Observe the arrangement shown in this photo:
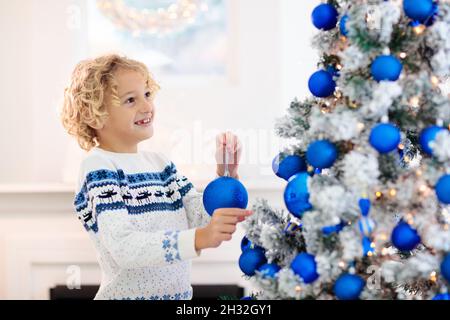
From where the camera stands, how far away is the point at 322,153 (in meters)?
1.16

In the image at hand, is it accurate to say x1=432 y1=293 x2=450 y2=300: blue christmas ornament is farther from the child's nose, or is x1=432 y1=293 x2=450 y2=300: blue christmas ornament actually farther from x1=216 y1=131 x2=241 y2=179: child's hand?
the child's nose

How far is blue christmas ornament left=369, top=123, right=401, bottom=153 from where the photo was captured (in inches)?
43.2

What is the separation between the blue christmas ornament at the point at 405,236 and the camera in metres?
1.13

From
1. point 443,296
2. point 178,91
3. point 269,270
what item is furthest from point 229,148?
point 178,91

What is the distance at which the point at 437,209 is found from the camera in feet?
3.76

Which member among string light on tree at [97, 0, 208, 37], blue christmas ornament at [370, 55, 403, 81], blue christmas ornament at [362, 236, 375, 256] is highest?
string light on tree at [97, 0, 208, 37]

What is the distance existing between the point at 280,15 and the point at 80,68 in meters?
0.99

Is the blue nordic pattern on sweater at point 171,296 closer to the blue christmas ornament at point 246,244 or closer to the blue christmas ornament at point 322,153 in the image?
the blue christmas ornament at point 246,244

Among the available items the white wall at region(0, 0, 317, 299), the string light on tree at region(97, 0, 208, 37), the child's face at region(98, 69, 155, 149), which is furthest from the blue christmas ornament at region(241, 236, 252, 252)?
the string light on tree at region(97, 0, 208, 37)

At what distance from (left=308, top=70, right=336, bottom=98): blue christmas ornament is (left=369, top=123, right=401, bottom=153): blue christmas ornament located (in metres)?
0.19

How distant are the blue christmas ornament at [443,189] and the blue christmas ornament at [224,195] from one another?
47 cm

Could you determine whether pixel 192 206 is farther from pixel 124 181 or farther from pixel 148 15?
pixel 148 15

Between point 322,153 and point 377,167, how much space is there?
10cm
